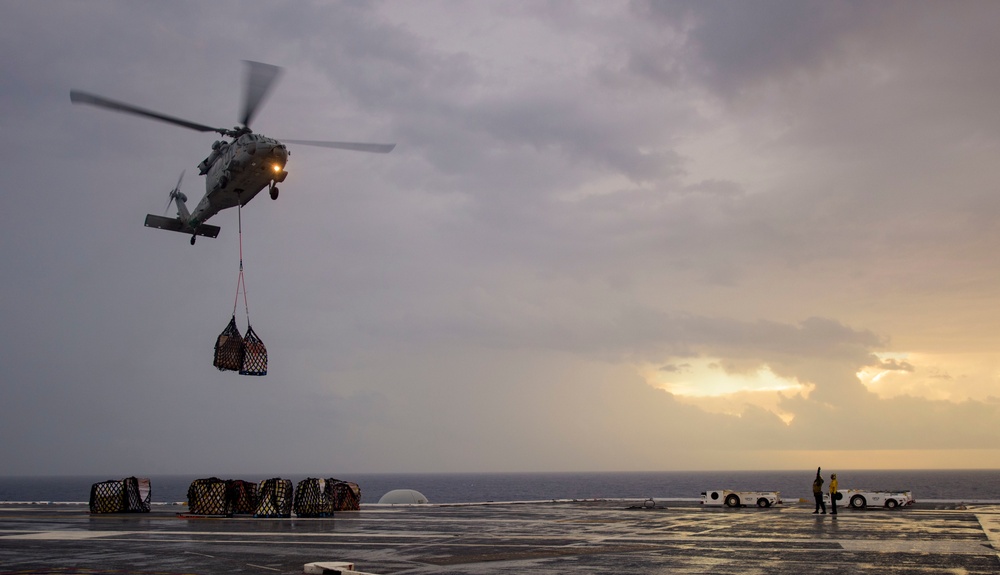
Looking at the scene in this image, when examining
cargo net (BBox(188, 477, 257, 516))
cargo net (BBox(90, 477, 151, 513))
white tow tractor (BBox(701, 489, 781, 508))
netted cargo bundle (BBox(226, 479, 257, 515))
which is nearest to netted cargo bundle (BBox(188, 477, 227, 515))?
cargo net (BBox(188, 477, 257, 516))

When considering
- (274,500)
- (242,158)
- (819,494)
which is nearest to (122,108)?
(242,158)

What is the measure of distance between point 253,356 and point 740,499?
1057 inches

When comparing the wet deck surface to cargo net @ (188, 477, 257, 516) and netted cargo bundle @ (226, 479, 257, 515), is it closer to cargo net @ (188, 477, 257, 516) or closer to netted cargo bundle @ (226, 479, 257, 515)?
cargo net @ (188, 477, 257, 516)

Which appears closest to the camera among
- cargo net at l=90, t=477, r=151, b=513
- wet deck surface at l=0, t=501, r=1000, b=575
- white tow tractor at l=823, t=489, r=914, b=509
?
wet deck surface at l=0, t=501, r=1000, b=575

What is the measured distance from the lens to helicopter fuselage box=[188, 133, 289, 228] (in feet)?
107

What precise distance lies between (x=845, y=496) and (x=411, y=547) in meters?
24.9

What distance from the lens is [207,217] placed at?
1513 inches

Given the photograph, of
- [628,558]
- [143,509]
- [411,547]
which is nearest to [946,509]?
[628,558]

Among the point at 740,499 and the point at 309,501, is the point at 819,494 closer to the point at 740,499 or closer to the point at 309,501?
the point at 740,499

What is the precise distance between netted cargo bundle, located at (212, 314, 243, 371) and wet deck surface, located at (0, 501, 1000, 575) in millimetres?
7215

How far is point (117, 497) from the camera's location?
1678 inches

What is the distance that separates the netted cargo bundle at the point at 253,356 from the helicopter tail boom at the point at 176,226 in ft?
24.6

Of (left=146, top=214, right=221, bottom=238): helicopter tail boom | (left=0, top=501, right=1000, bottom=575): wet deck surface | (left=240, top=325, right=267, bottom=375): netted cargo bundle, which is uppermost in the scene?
(left=146, top=214, right=221, bottom=238): helicopter tail boom

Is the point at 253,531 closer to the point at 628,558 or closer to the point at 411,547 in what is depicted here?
the point at 411,547
